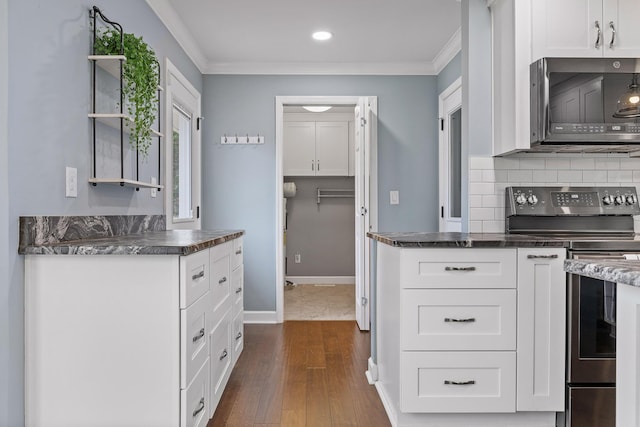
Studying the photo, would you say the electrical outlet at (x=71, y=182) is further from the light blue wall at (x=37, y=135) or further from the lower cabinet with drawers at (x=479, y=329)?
the lower cabinet with drawers at (x=479, y=329)

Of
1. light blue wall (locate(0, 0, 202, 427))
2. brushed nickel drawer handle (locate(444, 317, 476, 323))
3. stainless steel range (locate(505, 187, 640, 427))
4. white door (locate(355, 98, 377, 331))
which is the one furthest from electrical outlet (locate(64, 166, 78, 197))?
white door (locate(355, 98, 377, 331))

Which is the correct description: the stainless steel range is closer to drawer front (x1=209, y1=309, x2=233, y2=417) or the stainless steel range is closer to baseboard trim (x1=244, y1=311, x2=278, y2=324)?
drawer front (x1=209, y1=309, x2=233, y2=417)

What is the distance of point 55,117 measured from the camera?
5.59 feet

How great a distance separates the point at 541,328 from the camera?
1971 millimetres

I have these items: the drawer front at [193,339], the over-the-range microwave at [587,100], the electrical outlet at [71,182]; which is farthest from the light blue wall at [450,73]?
the electrical outlet at [71,182]

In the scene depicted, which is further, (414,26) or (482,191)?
(414,26)

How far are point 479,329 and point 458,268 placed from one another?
0.29 m

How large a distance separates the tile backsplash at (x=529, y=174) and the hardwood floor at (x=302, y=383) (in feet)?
3.89

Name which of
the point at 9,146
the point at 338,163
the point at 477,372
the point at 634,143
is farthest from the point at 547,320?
the point at 338,163

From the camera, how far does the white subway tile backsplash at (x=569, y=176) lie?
2.59 meters

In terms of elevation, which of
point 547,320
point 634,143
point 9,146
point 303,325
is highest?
point 634,143

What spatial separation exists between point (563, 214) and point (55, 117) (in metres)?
2.56

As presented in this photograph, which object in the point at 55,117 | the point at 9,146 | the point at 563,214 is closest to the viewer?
the point at 9,146

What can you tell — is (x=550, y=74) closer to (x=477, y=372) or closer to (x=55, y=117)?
(x=477, y=372)
